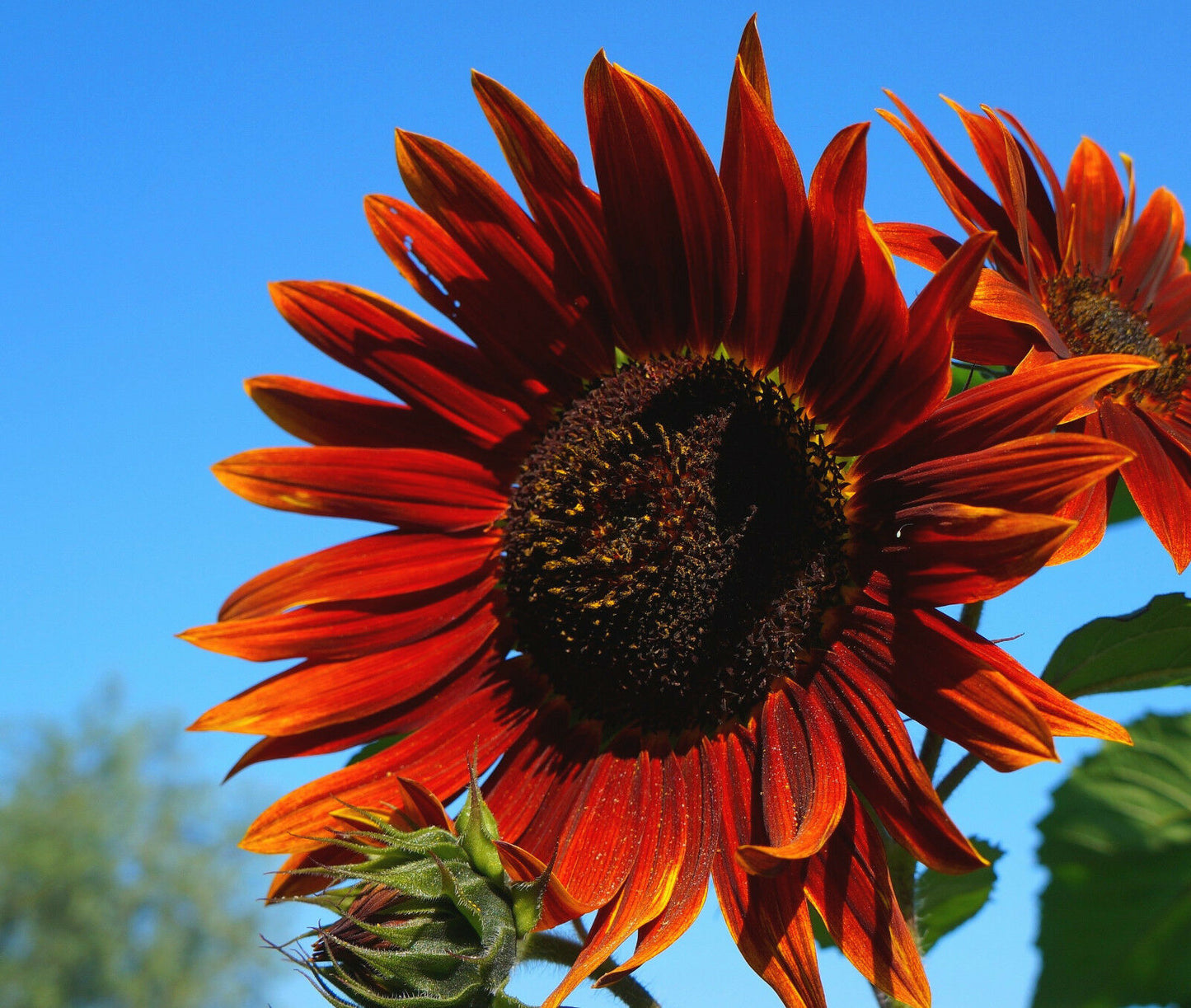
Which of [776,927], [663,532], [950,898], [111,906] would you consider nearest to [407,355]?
[663,532]

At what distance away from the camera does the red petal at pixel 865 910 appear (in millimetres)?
1356

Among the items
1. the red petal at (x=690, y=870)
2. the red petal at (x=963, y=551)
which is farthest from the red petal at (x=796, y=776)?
the red petal at (x=963, y=551)

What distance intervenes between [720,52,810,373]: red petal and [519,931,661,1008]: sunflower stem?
3.14 ft

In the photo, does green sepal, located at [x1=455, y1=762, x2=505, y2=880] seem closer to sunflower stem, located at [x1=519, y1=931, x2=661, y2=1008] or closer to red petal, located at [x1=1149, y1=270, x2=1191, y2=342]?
sunflower stem, located at [x1=519, y1=931, x2=661, y2=1008]

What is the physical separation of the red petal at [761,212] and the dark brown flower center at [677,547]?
12 cm

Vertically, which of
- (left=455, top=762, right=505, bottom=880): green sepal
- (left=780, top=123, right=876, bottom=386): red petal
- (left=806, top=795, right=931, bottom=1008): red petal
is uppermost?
(left=780, top=123, right=876, bottom=386): red petal

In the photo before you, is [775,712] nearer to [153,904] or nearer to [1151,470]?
[1151,470]

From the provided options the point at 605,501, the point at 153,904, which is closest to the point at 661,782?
the point at 605,501

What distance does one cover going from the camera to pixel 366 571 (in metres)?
2.05

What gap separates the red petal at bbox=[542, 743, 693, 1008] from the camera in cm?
142

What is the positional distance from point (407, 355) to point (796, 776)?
40.7 inches

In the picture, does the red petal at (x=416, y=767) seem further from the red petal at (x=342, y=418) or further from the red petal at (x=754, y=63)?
the red petal at (x=754, y=63)

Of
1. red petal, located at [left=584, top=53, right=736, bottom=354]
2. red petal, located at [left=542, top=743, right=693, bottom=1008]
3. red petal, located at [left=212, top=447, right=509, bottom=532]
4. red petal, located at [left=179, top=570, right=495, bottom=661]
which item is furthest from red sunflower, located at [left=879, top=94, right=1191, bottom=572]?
red petal, located at [left=179, top=570, right=495, bottom=661]

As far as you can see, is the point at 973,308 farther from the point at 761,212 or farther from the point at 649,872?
the point at 649,872
